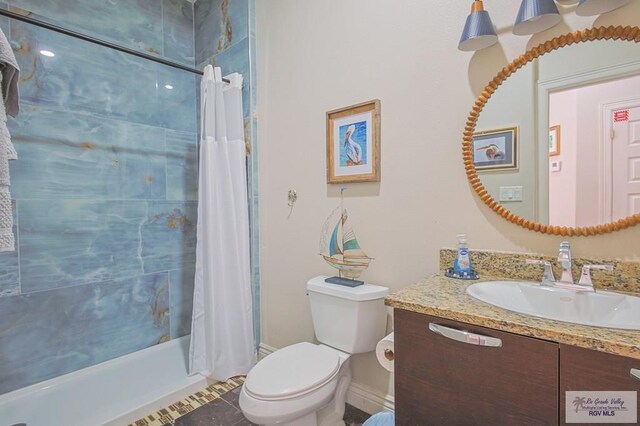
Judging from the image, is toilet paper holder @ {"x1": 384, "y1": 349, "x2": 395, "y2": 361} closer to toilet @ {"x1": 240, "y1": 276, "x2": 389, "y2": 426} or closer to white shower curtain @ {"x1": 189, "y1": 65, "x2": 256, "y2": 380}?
toilet @ {"x1": 240, "y1": 276, "x2": 389, "y2": 426}

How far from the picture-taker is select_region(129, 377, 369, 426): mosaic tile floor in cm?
162

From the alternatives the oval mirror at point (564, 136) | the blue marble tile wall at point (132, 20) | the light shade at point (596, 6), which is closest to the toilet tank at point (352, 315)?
the oval mirror at point (564, 136)

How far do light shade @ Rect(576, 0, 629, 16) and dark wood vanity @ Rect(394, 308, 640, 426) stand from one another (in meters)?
1.05

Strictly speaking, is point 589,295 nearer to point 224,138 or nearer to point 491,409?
point 491,409

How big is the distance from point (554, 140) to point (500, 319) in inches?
28.7

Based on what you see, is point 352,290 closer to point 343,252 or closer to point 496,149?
point 343,252

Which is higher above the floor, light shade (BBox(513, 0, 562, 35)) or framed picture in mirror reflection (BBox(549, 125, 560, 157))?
light shade (BBox(513, 0, 562, 35))

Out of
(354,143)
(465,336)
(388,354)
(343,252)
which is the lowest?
(388,354)

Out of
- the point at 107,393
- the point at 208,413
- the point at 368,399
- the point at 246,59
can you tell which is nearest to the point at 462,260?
the point at 368,399

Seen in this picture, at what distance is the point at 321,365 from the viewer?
1.39 m

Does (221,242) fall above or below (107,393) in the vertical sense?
above

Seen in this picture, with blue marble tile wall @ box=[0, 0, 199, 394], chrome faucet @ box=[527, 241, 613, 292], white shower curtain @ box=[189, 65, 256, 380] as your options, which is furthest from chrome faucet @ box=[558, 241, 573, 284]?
blue marble tile wall @ box=[0, 0, 199, 394]

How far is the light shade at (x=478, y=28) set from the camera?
3.85ft

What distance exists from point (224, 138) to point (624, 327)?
1.94 m
